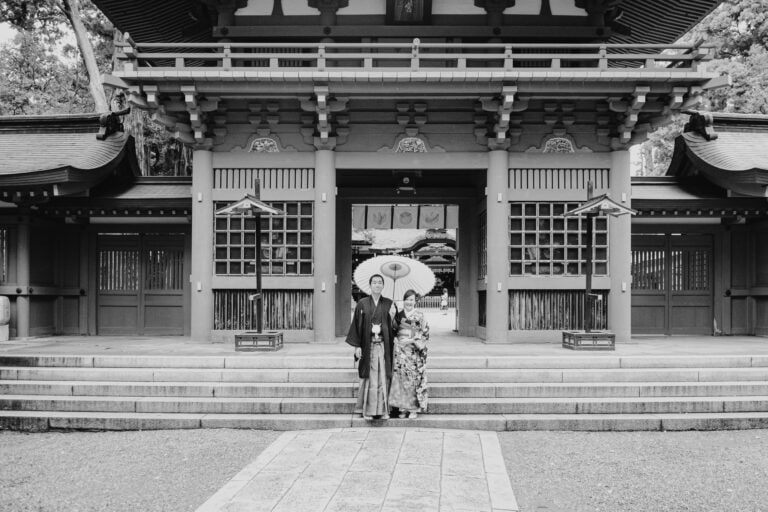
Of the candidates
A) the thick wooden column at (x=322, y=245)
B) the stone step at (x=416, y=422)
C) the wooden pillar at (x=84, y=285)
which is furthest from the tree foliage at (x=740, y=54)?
the wooden pillar at (x=84, y=285)

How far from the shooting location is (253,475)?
5.68m

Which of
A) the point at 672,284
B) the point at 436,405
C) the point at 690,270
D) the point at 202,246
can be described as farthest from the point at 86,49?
the point at 690,270

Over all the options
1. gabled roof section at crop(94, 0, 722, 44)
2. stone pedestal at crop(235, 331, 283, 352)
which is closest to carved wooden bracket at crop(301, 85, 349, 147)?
gabled roof section at crop(94, 0, 722, 44)

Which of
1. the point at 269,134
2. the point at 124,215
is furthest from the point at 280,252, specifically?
the point at 124,215

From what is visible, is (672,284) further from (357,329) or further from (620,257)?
(357,329)

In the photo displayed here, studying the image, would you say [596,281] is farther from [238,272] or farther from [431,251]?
[431,251]

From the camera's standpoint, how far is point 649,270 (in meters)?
13.2

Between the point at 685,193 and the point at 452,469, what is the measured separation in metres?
9.03

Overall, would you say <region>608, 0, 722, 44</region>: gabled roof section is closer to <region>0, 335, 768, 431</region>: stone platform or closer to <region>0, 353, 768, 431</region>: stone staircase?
<region>0, 335, 768, 431</region>: stone platform

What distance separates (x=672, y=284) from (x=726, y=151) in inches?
110

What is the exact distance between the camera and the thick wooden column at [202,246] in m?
11.2

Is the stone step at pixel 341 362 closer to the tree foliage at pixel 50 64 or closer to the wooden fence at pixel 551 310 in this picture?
the wooden fence at pixel 551 310

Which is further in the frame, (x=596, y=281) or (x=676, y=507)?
(x=596, y=281)

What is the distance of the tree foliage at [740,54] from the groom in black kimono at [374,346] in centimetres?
1718
